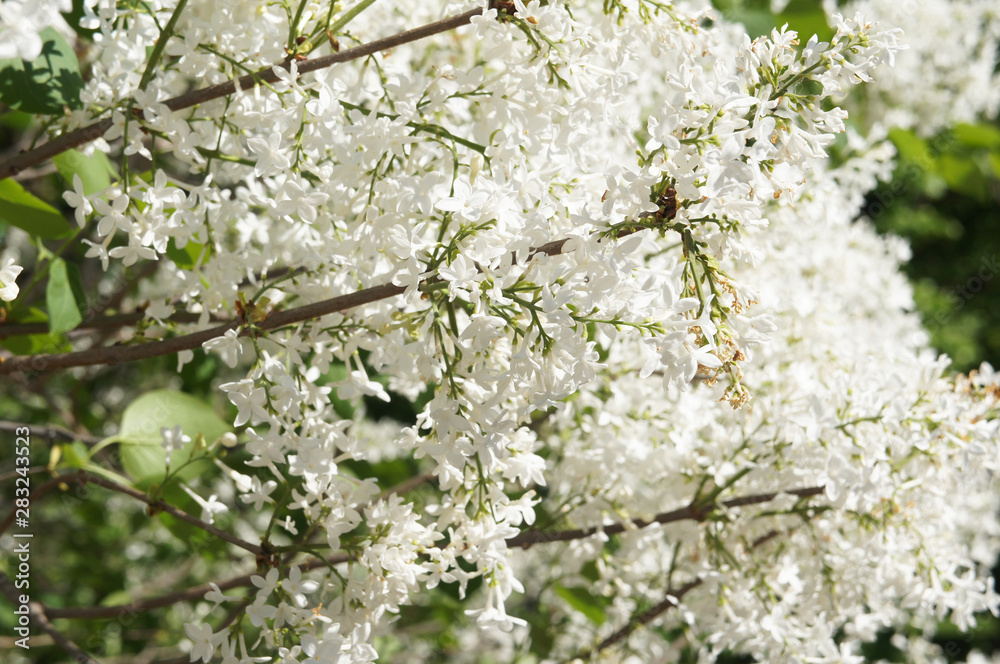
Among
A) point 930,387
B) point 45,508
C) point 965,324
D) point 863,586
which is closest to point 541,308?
point 930,387

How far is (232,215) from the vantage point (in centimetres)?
133

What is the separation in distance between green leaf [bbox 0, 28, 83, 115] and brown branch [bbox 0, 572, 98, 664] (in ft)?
2.56

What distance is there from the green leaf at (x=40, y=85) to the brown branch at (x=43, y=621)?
779 millimetres

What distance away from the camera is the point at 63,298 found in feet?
4.91

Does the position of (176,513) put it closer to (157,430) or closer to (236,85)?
(157,430)

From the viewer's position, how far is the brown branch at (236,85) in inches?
42.5

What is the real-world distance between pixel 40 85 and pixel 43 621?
0.93 meters

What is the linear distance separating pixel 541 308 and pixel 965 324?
6.64m

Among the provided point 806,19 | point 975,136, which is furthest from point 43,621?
point 975,136

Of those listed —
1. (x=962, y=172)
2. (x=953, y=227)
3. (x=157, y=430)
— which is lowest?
(x=157, y=430)

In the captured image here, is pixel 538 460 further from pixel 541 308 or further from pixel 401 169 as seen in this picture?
pixel 401 169

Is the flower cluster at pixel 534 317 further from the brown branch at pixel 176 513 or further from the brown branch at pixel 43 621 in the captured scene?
the brown branch at pixel 43 621

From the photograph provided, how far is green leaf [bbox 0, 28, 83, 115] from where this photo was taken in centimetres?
122

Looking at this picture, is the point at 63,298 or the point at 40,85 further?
the point at 63,298
